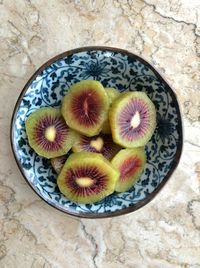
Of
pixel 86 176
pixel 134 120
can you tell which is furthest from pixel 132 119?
pixel 86 176

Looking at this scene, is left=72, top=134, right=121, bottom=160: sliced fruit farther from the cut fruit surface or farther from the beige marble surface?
the beige marble surface

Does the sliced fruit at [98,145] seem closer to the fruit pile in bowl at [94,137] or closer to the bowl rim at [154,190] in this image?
the fruit pile in bowl at [94,137]

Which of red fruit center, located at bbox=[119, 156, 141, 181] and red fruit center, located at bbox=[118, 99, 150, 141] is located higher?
red fruit center, located at bbox=[118, 99, 150, 141]

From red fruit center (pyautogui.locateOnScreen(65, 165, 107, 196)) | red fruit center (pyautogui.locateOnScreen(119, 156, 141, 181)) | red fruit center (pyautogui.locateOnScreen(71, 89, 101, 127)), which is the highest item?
red fruit center (pyautogui.locateOnScreen(71, 89, 101, 127))

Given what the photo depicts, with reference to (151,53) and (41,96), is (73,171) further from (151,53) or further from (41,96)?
(151,53)

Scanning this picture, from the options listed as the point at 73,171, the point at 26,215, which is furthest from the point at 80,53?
the point at 26,215

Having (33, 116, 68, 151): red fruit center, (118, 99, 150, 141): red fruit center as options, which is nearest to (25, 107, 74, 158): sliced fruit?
(33, 116, 68, 151): red fruit center
